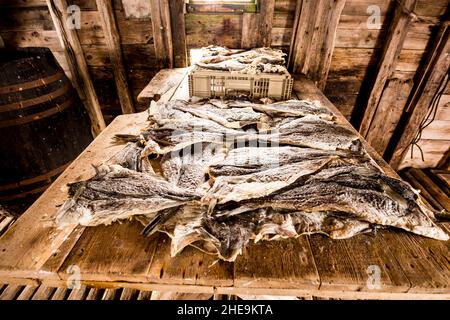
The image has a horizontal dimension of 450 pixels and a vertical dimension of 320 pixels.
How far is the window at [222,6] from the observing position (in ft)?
11.4

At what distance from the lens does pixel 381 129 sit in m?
4.50

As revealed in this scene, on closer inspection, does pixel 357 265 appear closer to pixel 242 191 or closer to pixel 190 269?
pixel 242 191

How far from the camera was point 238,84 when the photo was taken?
2.71m

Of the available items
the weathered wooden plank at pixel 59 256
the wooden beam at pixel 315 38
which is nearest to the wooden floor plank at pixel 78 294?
the weathered wooden plank at pixel 59 256

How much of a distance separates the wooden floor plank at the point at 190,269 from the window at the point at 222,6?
3512mm

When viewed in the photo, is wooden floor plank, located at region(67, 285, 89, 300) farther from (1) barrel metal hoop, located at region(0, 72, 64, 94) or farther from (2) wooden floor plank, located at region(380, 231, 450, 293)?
(2) wooden floor plank, located at region(380, 231, 450, 293)

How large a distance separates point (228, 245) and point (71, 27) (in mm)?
4228

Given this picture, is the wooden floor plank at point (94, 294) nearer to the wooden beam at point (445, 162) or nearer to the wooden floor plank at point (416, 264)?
the wooden floor plank at point (416, 264)

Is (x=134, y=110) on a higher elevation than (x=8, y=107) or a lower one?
lower

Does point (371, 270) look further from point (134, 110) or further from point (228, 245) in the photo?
point (134, 110)

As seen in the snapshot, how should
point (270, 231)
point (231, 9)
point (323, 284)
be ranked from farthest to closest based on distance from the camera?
point (231, 9) → point (270, 231) → point (323, 284)

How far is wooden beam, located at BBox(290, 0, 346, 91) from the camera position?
3379mm
